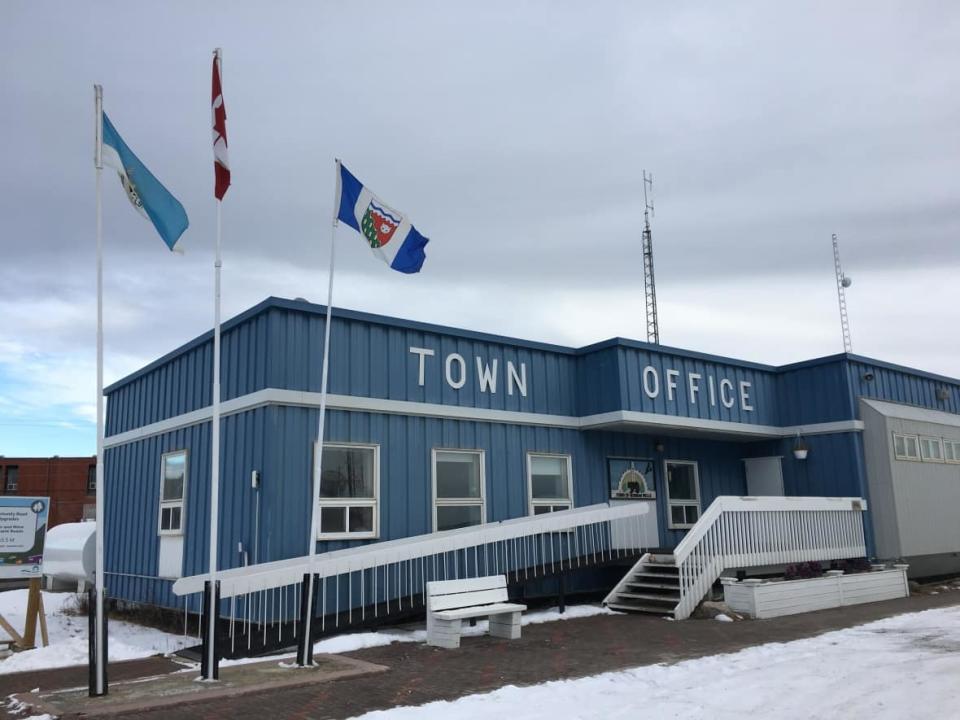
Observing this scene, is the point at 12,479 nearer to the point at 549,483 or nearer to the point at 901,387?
the point at 549,483

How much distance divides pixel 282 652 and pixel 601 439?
26.0 feet

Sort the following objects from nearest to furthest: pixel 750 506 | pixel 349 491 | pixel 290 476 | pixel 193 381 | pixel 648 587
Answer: pixel 290 476 < pixel 349 491 < pixel 193 381 < pixel 648 587 < pixel 750 506

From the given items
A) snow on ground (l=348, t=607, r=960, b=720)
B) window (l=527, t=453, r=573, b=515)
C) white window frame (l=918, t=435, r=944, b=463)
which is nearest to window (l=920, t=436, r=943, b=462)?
white window frame (l=918, t=435, r=944, b=463)

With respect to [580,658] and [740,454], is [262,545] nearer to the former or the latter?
[580,658]

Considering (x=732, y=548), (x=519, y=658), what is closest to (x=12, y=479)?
(x=732, y=548)

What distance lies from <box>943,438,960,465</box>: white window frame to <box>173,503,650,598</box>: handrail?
30.6ft

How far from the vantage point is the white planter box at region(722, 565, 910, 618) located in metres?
12.7

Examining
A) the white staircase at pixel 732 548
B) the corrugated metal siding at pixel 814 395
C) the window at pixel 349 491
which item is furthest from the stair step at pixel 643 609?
the corrugated metal siding at pixel 814 395

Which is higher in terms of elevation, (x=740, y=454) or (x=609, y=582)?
(x=740, y=454)

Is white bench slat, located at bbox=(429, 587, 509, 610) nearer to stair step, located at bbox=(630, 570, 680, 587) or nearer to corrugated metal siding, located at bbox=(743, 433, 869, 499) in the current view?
stair step, located at bbox=(630, 570, 680, 587)

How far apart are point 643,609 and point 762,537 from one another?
9.35 feet

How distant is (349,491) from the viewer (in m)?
12.1

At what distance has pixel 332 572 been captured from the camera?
1006 centimetres

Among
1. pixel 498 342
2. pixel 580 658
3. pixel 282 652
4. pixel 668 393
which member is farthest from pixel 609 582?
pixel 282 652
